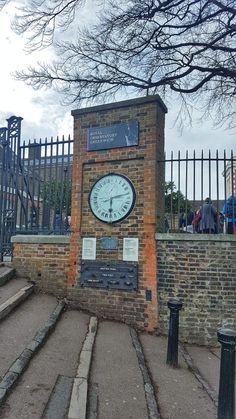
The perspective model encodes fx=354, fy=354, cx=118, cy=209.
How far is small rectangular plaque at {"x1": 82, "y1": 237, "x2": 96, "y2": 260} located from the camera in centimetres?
622

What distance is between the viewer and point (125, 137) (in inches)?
246

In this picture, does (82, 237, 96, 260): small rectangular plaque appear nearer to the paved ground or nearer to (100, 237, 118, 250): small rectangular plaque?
(100, 237, 118, 250): small rectangular plaque

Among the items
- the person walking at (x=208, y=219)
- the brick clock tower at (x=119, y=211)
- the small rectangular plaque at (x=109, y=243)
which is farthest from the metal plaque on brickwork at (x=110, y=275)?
the person walking at (x=208, y=219)

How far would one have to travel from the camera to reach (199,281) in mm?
5691

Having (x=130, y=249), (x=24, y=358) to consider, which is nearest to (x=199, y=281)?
(x=130, y=249)

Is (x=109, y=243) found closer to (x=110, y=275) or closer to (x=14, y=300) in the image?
(x=110, y=275)

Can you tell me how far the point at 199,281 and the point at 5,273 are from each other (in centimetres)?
338

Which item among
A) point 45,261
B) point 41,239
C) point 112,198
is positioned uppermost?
point 112,198

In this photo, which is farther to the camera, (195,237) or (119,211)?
(119,211)

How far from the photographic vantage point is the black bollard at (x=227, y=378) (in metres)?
3.03

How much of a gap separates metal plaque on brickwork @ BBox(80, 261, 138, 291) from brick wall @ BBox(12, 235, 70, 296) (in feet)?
1.40

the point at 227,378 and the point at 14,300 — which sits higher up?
the point at 14,300

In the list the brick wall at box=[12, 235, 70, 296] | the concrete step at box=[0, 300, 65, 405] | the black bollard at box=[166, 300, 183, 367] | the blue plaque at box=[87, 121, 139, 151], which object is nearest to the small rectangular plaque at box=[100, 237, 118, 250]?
the brick wall at box=[12, 235, 70, 296]

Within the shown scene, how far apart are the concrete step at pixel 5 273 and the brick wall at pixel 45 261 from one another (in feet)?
0.48
